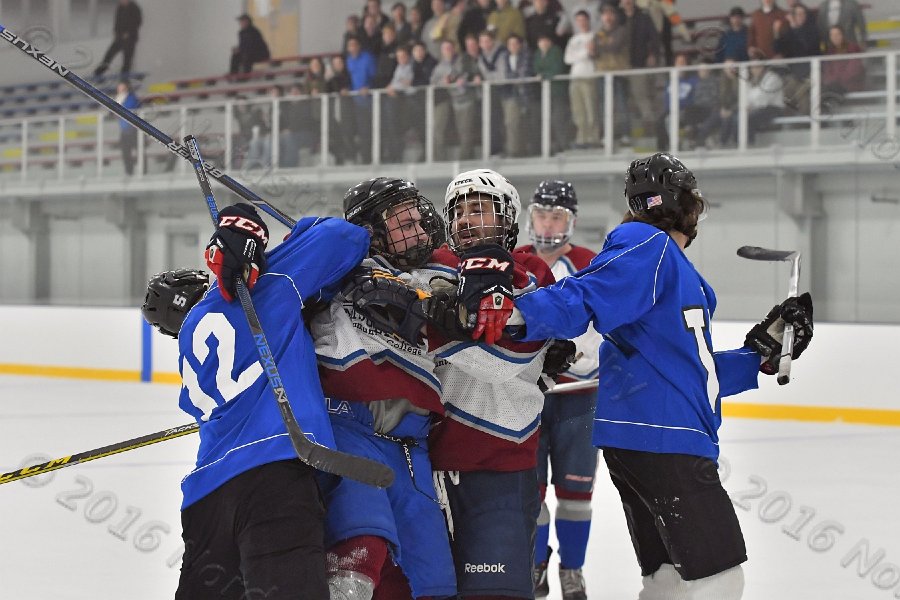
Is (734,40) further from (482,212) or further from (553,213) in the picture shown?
(482,212)

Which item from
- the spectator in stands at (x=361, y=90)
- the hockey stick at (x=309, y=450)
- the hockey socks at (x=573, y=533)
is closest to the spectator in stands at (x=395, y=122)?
the spectator in stands at (x=361, y=90)

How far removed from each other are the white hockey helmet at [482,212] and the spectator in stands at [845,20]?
5.82 meters

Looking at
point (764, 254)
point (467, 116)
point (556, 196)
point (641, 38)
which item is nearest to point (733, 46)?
point (641, 38)

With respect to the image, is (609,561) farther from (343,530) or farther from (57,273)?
(57,273)

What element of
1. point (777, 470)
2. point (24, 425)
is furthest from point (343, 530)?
point (24, 425)

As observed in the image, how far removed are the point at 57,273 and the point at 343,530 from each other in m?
7.91

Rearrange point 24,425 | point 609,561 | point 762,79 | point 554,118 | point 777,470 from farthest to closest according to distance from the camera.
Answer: point 554,118
point 762,79
point 24,425
point 777,470
point 609,561

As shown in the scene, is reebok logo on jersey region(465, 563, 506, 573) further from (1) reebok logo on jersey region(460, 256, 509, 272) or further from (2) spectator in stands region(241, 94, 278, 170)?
(2) spectator in stands region(241, 94, 278, 170)

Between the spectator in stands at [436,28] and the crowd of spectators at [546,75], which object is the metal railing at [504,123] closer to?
the crowd of spectators at [546,75]

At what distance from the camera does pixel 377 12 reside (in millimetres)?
9867

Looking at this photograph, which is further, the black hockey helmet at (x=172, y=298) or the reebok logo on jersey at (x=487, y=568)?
the black hockey helmet at (x=172, y=298)

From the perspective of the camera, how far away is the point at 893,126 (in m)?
6.61

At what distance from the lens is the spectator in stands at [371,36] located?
9.45 m

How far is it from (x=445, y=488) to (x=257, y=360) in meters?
0.45
